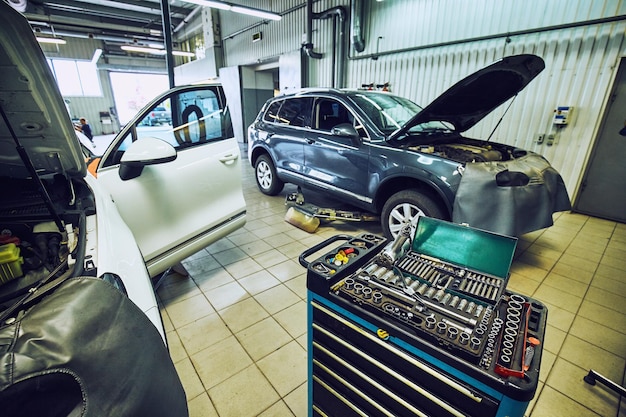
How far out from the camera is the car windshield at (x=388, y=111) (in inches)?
122

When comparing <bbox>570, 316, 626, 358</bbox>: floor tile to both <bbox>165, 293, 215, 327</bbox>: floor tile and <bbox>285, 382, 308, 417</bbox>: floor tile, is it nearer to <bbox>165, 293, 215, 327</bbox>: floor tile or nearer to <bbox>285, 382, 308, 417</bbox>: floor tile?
<bbox>285, 382, 308, 417</bbox>: floor tile

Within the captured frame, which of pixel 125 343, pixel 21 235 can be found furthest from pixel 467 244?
pixel 21 235

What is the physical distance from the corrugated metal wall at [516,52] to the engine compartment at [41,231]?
5376 mm

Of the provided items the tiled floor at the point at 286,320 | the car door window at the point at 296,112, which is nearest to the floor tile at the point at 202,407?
the tiled floor at the point at 286,320

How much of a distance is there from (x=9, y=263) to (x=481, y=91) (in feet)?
10.6

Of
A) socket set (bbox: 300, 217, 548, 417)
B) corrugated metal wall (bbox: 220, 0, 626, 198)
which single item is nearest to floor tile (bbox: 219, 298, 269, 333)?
socket set (bbox: 300, 217, 548, 417)

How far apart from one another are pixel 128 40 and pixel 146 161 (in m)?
15.4

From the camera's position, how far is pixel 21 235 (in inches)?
45.0

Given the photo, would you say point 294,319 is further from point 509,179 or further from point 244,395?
point 509,179

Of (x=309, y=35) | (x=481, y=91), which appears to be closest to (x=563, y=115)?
(x=481, y=91)

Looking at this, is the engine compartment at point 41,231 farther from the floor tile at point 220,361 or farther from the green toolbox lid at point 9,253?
the floor tile at point 220,361

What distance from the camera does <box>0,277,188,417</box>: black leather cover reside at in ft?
1.77

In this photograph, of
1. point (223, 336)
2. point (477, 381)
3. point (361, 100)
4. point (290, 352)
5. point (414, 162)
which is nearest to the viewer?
point (477, 381)

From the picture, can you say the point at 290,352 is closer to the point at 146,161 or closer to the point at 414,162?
the point at 146,161
